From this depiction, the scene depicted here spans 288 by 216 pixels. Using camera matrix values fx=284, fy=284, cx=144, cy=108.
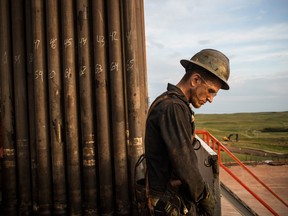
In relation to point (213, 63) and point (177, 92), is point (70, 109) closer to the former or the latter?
point (177, 92)

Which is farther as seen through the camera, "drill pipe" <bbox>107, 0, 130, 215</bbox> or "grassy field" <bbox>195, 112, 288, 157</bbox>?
"grassy field" <bbox>195, 112, 288, 157</bbox>

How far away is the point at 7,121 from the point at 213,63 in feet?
12.5

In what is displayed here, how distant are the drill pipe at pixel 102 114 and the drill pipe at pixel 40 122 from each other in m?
0.88

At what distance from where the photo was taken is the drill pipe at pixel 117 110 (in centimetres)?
479

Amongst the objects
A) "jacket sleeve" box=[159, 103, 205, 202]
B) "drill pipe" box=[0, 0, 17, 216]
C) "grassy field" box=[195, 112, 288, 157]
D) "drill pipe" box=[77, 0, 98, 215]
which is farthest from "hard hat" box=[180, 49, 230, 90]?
"grassy field" box=[195, 112, 288, 157]

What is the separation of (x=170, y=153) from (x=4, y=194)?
3.97 metres

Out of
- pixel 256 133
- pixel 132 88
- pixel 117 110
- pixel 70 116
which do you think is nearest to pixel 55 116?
pixel 70 116

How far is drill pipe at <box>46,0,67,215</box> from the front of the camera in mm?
4738

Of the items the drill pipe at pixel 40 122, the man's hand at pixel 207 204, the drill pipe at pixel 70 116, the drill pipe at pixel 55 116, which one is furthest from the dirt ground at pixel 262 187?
the man's hand at pixel 207 204

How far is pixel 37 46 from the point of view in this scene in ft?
15.6

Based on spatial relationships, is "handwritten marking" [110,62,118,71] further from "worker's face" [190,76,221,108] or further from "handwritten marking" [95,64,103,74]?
"worker's face" [190,76,221,108]

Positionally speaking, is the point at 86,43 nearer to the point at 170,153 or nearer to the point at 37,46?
the point at 37,46

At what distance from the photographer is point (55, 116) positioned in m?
4.77

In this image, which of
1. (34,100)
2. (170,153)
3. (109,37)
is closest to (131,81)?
(109,37)
